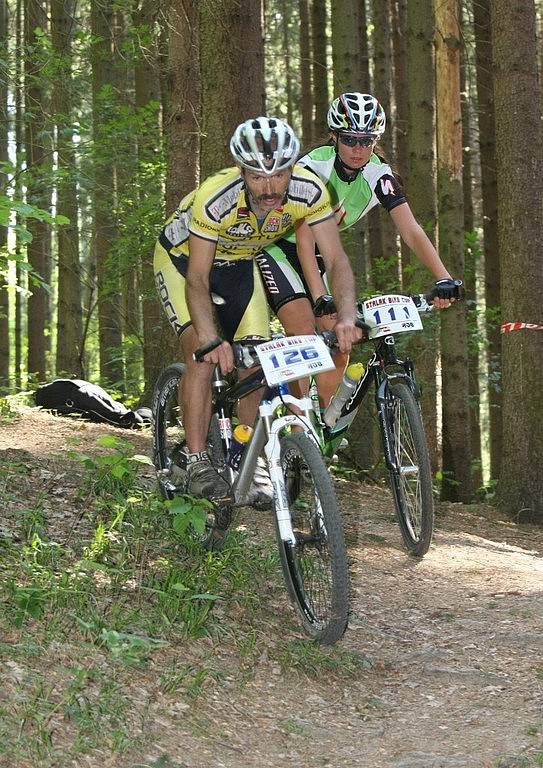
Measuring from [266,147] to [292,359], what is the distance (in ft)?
3.17

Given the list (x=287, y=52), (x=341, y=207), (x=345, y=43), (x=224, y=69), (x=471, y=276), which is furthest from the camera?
(x=287, y=52)

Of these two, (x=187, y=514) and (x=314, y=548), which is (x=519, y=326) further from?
(x=314, y=548)

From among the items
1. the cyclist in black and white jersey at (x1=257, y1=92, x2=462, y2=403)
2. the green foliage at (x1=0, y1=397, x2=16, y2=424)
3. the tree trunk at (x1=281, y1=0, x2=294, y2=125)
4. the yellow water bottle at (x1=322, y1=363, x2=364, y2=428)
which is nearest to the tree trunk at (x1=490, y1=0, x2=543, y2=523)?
the cyclist in black and white jersey at (x1=257, y1=92, x2=462, y2=403)

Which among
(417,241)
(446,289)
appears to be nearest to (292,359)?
(446,289)

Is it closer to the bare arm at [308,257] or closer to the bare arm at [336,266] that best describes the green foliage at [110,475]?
the bare arm at [308,257]

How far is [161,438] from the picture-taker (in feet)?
20.1

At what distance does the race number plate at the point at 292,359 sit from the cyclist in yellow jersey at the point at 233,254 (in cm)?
19

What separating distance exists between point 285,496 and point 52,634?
1.15 m

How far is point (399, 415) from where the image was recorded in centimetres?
593

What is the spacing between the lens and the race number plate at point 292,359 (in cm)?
443

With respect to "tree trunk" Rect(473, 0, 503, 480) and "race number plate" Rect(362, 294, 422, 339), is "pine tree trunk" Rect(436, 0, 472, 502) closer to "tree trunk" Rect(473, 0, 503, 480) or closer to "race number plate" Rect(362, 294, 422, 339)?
"tree trunk" Rect(473, 0, 503, 480)

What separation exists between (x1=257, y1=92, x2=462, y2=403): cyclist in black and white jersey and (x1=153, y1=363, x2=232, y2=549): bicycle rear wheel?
0.79 metres

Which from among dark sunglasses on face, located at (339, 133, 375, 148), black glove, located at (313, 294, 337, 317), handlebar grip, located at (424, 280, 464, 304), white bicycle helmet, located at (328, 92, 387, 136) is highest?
white bicycle helmet, located at (328, 92, 387, 136)

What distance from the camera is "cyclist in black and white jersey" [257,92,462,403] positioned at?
5.60 m
